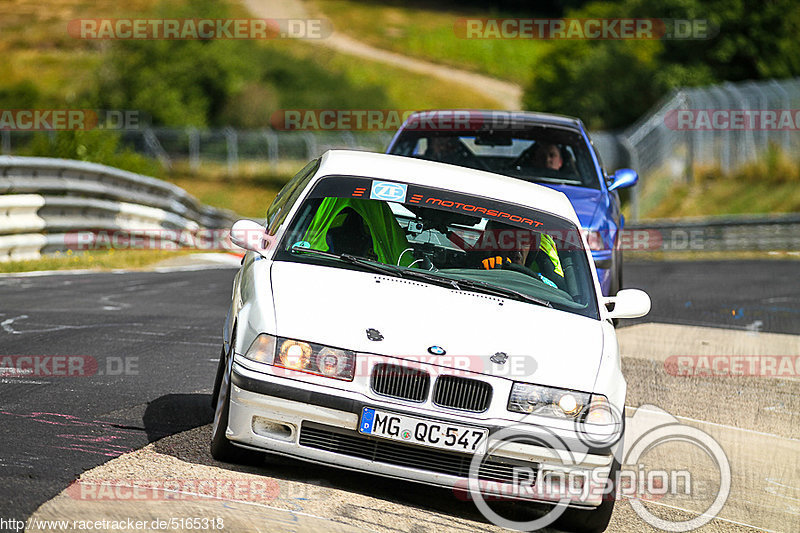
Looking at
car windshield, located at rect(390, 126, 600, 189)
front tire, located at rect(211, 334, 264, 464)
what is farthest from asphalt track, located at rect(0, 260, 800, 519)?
car windshield, located at rect(390, 126, 600, 189)

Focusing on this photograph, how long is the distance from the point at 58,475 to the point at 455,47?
86121mm

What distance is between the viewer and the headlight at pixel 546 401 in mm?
5137

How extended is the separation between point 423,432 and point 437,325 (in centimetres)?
51

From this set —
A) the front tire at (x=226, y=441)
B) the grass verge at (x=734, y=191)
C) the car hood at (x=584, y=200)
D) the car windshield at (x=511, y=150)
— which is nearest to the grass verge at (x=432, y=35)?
the grass verge at (x=734, y=191)

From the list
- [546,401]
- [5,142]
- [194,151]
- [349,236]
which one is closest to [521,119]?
[349,236]

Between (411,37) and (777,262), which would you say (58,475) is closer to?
(777,262)

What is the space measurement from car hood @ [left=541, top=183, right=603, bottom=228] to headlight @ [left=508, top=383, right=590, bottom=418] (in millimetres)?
3946

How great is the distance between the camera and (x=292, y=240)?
6.09 meters

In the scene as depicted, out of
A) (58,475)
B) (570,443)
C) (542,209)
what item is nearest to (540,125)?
(542,209)

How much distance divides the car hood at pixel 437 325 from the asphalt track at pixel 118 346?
1155 millimetres

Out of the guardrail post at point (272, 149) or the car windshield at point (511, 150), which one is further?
the guardrail post at point (272, 149)

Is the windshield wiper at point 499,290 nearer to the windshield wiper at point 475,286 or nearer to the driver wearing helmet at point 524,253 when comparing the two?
the windshield wiper at point 475,286

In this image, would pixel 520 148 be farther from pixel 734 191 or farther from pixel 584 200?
pixel 734 191

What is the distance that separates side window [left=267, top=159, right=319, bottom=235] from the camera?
6449mm
